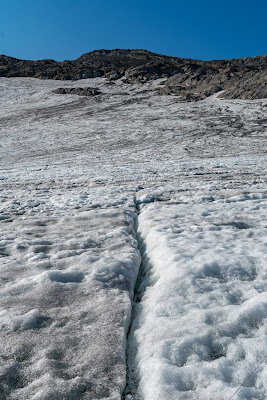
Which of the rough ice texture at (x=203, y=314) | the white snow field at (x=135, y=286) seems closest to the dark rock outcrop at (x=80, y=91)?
the white snow field at (x=135, y=286)

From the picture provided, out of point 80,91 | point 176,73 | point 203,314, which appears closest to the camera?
point 203,314

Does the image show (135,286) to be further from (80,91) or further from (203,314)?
(80,91)

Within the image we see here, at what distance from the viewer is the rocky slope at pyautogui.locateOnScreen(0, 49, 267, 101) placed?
1316 inches

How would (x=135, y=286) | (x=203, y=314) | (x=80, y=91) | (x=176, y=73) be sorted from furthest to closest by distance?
(x=176, y=73), (x=80, y=91), (x=135, y=286), (x=203, y=314)

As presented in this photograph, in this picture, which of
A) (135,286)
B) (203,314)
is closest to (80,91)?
(135,286)

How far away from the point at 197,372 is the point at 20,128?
90.9 ft

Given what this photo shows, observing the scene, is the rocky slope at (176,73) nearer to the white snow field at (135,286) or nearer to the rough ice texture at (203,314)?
the white snow field at (135,286)

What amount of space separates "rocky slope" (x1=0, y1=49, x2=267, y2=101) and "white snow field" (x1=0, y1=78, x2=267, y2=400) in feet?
84.0

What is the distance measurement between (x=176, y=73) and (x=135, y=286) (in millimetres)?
44878

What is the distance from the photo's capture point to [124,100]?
112 ft

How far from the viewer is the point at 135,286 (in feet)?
13.2

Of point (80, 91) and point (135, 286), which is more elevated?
point (80, 91)

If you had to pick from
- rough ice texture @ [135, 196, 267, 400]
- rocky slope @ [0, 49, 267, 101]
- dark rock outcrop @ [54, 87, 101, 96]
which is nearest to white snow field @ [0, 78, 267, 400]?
rough ice texture @ [135, 196, 267, 400]

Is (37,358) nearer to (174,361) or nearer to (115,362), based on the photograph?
(115,362)
